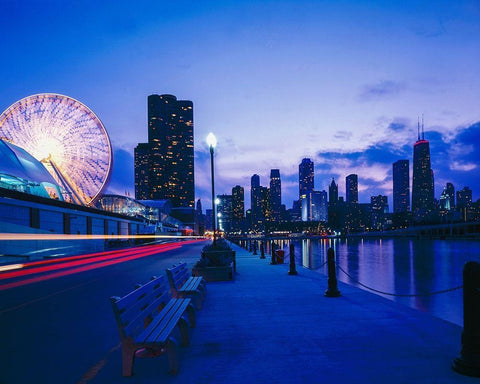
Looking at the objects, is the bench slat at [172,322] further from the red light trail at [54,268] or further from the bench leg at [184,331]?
the red light trail at [54,268]

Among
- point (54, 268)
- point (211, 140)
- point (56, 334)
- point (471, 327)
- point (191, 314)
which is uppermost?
point (211, 140)

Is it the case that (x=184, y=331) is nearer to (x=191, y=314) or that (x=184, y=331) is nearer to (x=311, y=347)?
(x=191, y=314)

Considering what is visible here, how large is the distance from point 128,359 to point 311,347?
2.67 metres

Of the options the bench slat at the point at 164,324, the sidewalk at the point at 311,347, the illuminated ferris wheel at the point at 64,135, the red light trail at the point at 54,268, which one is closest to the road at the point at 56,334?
the sidewalk at the point at 311,347

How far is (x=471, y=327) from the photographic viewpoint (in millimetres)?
4668

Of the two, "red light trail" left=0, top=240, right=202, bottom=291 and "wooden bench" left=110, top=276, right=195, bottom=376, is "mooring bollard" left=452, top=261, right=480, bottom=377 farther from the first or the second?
"red light trail" left=0, top=240, right=202, bottom=291

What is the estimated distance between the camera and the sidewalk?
15.6 feet

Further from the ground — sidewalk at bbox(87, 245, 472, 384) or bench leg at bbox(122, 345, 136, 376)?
bench leg at bbox(122, 345, 136, 376)

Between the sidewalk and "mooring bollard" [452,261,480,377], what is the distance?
149 millimetres

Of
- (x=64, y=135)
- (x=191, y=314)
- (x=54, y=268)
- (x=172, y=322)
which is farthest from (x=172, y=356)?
(x=64, y=135)

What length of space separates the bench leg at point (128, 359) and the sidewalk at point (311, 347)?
10 centimetres

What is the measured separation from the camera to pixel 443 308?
1373 centimetres

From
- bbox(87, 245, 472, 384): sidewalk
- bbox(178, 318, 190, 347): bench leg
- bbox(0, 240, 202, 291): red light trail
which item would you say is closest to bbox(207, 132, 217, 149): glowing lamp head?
bbox(87, 245, 472, 384): sidewalk

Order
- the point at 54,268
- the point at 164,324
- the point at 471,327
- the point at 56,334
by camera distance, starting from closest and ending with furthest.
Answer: the point at 471,327
the point at 164,324
the point at 56,334
the point at 54,268
